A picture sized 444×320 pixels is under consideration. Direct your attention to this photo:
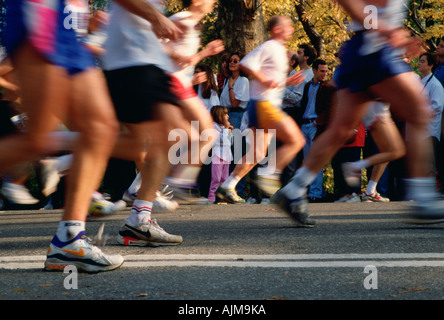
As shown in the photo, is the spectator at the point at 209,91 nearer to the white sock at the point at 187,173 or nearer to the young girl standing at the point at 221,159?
the young girl standing at the point at 221,159

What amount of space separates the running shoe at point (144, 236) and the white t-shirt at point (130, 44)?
108 centimetres

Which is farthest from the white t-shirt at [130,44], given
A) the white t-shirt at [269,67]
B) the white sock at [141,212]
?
the white t-shirt at [269,67]

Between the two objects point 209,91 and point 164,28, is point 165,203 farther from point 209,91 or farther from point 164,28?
point 209,91

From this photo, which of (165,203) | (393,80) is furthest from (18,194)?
(393,80)

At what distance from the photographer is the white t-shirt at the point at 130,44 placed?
179 inches

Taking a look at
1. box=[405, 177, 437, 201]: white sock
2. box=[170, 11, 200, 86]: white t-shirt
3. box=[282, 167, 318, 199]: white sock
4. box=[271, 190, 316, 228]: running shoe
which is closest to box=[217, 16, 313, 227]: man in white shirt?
box=[170, 11, 200, 86]: white t-shirt

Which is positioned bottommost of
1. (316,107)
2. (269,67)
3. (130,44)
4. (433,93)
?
(130,44)

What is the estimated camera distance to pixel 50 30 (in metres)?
3.17

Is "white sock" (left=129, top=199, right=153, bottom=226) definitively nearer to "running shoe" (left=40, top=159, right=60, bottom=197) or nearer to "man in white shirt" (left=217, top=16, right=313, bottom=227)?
"running shoe" (left=40, top=159, right=60, bottom=197)

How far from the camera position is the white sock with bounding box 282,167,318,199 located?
5.05 metres

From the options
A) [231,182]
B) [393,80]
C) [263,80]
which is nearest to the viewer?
[393,80]

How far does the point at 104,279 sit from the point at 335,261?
1335 mm

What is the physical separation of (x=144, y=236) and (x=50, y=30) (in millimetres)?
1917

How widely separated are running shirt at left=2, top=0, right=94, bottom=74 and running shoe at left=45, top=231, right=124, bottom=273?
3.04 feet
